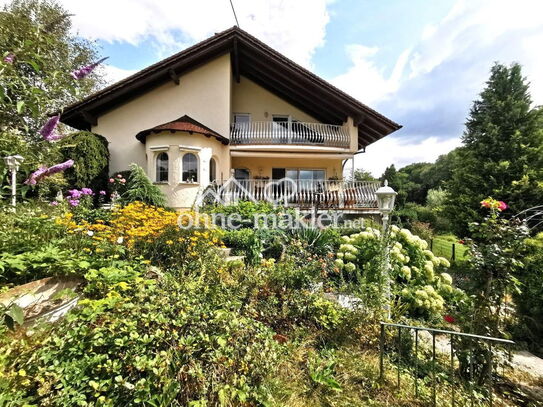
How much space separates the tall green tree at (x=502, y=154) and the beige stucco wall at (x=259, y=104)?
346 inches

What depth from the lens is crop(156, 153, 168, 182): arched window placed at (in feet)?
31.1

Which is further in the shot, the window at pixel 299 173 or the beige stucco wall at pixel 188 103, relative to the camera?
the window at pixel 299 173

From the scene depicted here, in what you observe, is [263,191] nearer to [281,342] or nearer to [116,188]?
[116,188]

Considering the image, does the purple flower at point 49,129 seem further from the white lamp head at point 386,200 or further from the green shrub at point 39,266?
the white lamp head at point 386,200

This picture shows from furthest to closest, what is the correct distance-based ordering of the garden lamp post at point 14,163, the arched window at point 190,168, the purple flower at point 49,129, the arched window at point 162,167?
1. the arched window at point 162,167
2. the arched window at point 190,168
3. the purple flower at point 49,129
4. the garden lamp post at point 14,163

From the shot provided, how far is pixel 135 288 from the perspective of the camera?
2699mm

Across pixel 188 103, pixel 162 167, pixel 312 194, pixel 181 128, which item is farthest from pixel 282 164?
pixel 162 167

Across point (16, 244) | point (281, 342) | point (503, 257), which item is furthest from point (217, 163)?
point (503, 257)

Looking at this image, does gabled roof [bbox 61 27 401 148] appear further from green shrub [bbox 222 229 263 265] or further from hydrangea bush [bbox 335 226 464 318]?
green shrub [bbox 222 229 263 265]

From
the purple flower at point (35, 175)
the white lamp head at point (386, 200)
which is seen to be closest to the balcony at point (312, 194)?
the white lamp head at point (386, 200)

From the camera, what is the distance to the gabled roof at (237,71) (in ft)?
33.1

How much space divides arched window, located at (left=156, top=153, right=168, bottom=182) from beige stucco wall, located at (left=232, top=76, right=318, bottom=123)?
16.9 ft

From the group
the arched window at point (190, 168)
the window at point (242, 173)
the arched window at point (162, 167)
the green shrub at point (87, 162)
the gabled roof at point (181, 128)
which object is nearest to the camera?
the green shrub at point (87, 162)

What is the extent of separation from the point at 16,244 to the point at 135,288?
1.54 meters
